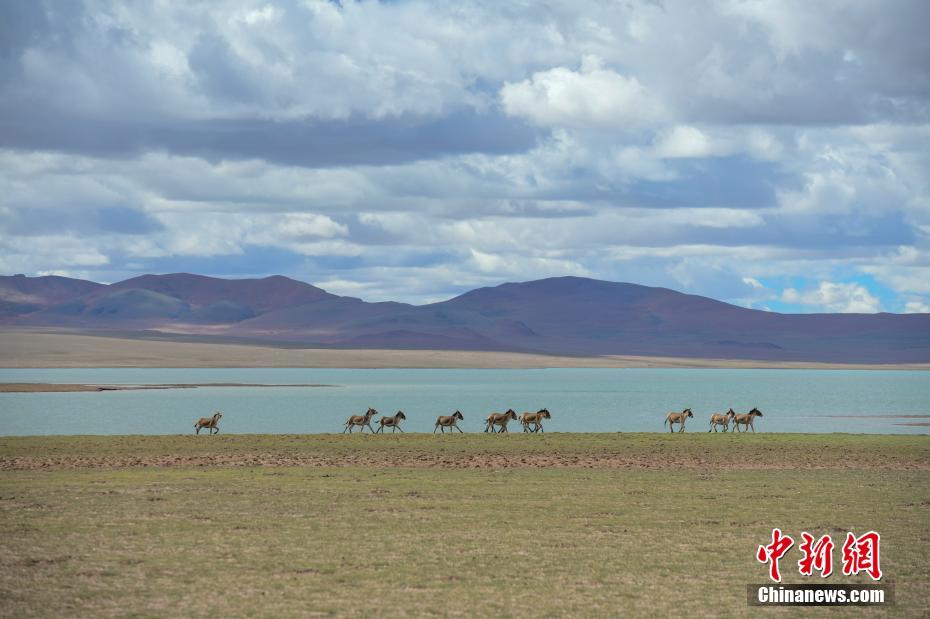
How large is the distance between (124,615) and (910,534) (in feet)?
39.9

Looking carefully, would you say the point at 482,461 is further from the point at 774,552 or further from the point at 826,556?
the point at 774,552

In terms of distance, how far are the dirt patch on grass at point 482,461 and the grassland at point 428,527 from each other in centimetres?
11

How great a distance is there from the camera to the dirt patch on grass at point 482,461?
29.3 meters

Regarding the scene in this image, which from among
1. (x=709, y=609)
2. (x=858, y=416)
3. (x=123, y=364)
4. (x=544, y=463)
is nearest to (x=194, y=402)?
(x=858, y=416)

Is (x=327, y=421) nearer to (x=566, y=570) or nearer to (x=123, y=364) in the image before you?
(x=566, y=570)

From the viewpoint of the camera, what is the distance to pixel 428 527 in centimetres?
1883

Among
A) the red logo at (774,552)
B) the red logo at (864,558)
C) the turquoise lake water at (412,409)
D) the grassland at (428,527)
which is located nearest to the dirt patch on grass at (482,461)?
the grassland at (428,527)

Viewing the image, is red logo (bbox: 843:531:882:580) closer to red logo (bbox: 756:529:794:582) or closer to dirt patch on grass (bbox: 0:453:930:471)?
red logo (bbox: 756:529:794:582)

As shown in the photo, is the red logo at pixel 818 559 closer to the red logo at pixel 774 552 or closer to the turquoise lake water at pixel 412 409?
the red logo at pixel 774 552

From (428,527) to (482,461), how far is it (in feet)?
39.3

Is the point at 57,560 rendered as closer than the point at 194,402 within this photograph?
Yes

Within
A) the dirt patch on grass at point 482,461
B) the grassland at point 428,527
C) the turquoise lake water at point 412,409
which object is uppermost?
the turquoise lake water at point 412,409

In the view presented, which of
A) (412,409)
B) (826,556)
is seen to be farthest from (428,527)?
(412,409)

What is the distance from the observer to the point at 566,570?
15.5 meters
